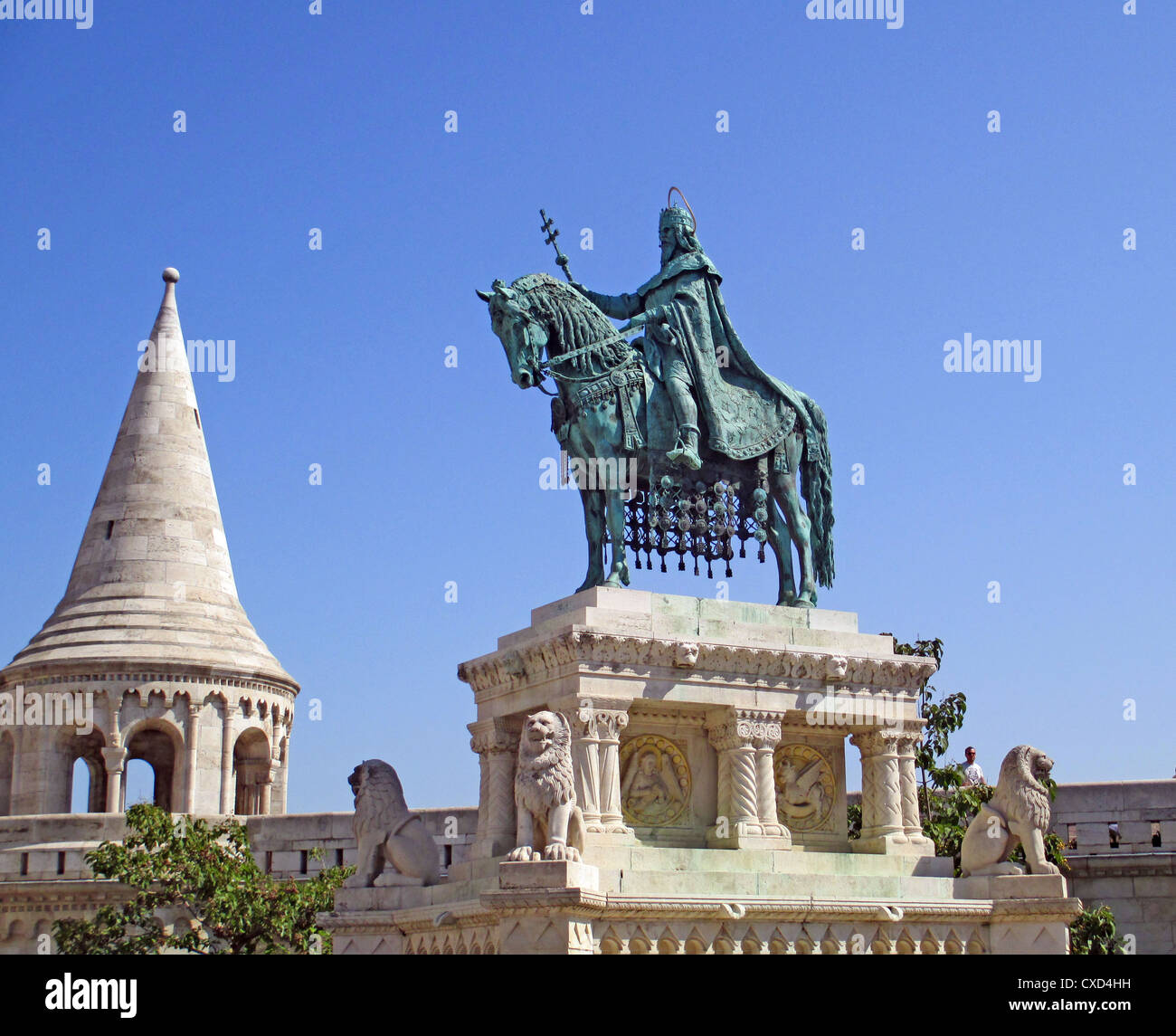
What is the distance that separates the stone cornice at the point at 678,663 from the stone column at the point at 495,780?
49cm

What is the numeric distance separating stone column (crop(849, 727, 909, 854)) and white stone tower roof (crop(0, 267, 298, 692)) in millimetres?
22590

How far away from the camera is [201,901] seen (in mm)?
24781

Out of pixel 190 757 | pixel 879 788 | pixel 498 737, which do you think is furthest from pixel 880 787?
pixel 190 757

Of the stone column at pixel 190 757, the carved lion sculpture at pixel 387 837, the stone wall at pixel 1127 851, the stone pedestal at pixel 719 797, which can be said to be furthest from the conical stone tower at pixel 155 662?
the stone pedestal at pixel 719 797

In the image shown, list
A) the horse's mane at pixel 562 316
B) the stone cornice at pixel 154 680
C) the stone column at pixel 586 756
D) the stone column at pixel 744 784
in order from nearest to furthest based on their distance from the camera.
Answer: the stone column at pixel 586 756 < the stone column at pixel 744 784 < the horse's mane at pixel 562 316 < the stone cornice at pixel 154 680

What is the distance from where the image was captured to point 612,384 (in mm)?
17750

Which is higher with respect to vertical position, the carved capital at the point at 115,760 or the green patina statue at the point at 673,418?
the green patina statue at the point at 673,418

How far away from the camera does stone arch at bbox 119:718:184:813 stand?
37634 mm

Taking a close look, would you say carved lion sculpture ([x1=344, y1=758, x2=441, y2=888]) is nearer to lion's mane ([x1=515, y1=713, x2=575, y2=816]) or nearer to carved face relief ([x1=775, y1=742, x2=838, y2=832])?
lion's mane ([x1=515, y1=713, x2=575, y2=816])

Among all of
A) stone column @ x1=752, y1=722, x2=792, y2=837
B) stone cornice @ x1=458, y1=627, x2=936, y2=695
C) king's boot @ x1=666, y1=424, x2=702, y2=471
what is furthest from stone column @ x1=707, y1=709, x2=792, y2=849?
king's boot @ x1=666, y1=424, x2=702, y2=471

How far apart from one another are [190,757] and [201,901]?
1267cm

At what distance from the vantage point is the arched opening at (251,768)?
38.8 meters

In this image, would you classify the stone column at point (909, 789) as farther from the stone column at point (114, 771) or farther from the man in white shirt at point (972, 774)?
the stone column at point (114, 771)
